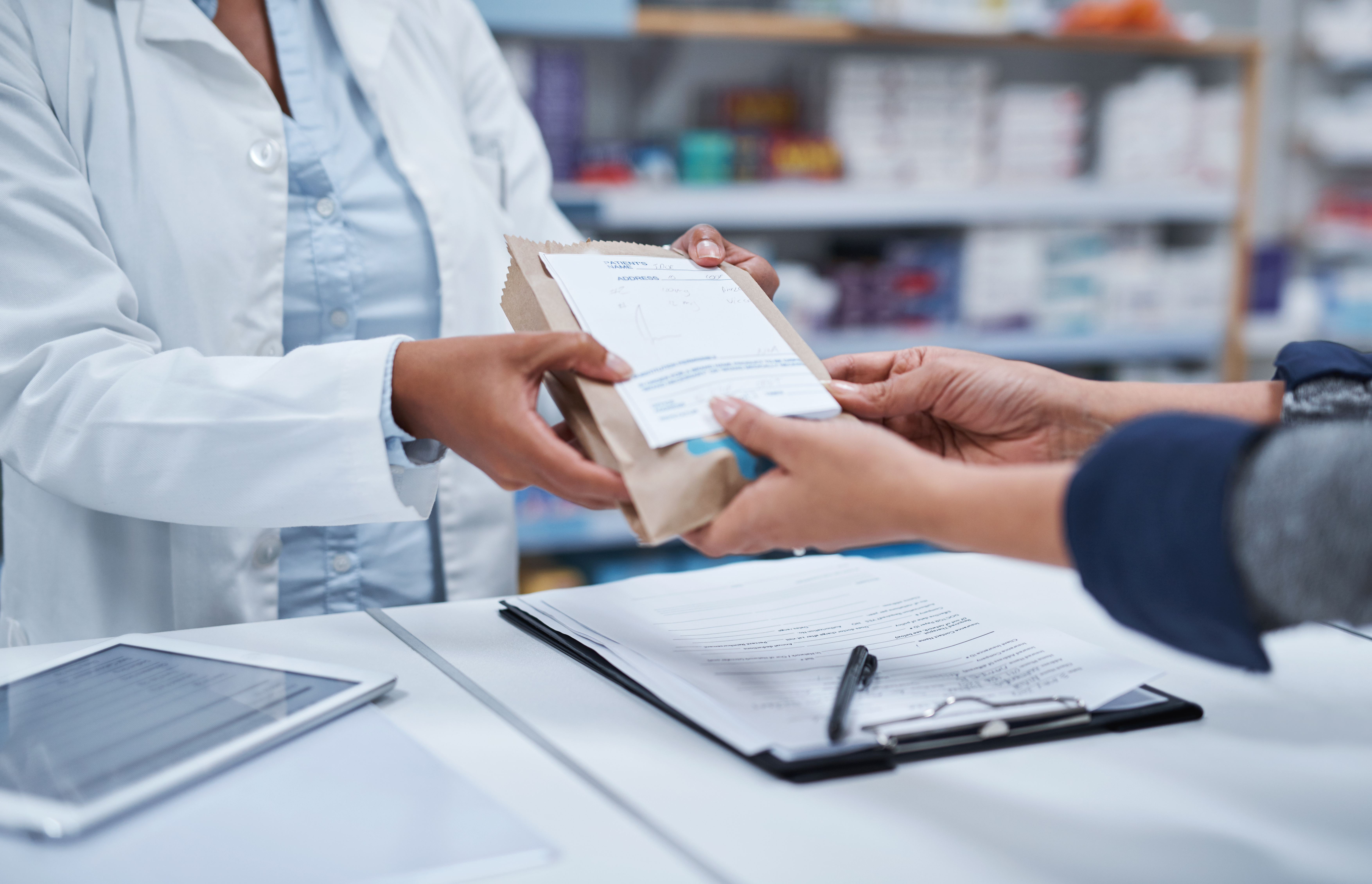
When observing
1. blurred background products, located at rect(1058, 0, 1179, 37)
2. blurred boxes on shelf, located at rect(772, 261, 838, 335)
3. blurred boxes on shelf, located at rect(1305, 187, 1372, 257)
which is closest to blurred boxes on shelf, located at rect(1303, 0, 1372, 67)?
blurred boxes on shelf, located at rect(1305, 187, 1372, 257)

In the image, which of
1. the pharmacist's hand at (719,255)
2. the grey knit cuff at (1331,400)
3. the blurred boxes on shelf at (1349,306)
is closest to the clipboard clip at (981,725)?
the grey knit cuff at (1331,400)

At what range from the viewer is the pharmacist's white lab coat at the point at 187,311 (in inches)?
36.4

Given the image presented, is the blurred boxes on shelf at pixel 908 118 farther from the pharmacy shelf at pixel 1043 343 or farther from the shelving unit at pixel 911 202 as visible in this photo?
the pharmacy shelf at pixel 1043 343

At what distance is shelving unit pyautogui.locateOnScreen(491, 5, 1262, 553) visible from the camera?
7.97 feet

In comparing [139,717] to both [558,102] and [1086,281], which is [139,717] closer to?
[558,102]

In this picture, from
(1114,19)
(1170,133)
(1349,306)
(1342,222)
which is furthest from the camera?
(1342,222)

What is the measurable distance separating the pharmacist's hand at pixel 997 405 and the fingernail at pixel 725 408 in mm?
217

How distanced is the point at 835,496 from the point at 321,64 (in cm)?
86

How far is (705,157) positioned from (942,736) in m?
1.98

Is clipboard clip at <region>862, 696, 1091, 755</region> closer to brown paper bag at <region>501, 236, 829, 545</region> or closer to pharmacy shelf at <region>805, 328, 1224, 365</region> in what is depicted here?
brown paper bag at <region>501, 236, 829, 545</region>

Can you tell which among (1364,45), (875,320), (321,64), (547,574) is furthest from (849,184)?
(1364,45)

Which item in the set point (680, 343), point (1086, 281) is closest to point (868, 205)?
point (1086, 281)

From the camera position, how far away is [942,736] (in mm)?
735

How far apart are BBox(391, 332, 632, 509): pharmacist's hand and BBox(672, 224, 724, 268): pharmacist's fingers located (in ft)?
0.72
